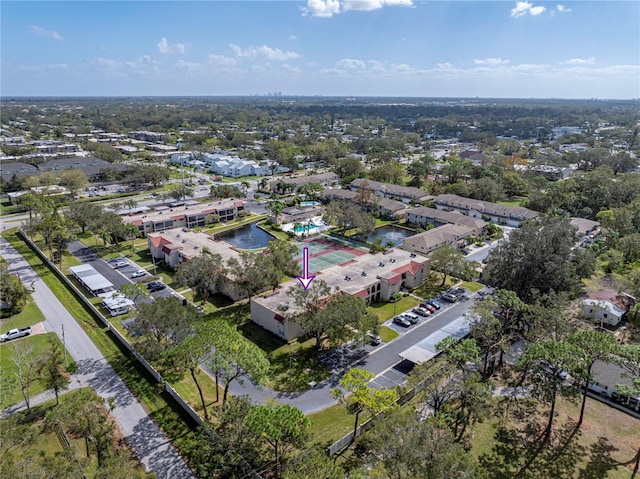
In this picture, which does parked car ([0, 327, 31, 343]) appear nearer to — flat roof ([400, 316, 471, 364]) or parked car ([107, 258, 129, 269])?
parked car ([107, 258, 129, 269])

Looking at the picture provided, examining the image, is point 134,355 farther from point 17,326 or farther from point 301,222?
point 301,222

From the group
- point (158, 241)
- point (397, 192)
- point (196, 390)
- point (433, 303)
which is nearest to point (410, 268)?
point (433, 303)

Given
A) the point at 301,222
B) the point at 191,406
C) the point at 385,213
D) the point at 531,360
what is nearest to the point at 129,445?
the point at 191,406

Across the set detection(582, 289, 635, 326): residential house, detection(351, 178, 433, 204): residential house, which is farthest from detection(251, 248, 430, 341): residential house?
detection(351, 178, 433, 204): residential house

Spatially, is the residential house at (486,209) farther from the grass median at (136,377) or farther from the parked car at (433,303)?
the grass median at (136,377)

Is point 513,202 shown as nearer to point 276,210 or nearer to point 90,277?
point 276,210

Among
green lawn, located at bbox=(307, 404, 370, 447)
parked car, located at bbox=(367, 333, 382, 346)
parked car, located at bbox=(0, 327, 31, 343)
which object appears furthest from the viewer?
parked car, located at bbox=(0, 327, 31, 343)

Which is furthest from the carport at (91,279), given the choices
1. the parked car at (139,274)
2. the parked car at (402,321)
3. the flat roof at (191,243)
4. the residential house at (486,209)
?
the residential house at (486,209)
